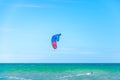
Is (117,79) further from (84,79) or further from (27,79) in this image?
(27,79)

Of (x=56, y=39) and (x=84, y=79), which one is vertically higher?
(x=56, y=39)

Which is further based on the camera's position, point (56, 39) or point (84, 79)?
point (84, 79)

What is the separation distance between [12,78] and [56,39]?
10699mm

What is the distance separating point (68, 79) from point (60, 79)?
60 cm

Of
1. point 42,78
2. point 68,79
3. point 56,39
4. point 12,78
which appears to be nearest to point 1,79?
point 12,78

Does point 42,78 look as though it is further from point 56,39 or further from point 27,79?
point 56,39

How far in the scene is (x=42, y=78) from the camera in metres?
26.6

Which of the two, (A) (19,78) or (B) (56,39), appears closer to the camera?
(B) (56,39)

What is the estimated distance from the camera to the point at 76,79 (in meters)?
25.9

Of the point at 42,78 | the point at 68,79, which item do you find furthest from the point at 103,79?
the point at 42,78

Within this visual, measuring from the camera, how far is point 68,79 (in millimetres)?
26000

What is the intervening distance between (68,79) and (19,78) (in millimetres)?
3684

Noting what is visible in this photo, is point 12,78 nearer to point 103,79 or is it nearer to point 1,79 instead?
point 1,79

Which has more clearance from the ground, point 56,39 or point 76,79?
point 56,39
